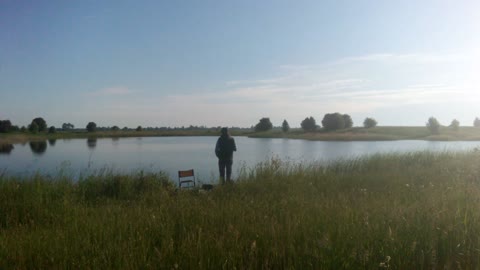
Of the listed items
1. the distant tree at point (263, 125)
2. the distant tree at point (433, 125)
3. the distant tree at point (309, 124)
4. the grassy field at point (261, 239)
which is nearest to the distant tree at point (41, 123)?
the distant tree at point (263, 125)

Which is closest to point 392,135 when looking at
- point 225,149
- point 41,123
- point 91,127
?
point 225,149

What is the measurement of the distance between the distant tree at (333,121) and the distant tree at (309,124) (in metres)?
4.15

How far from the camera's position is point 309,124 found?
112 m

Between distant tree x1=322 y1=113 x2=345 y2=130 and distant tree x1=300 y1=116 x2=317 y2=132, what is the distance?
163 inches

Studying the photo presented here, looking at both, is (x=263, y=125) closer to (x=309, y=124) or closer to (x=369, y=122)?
(x=309, y=124)

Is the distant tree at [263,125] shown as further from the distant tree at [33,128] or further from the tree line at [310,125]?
the distant tree at [33,128]

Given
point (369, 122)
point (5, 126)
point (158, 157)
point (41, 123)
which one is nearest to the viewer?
point (158, 157)

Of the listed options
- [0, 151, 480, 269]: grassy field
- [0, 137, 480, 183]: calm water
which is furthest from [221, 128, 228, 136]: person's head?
[0, 151, 480, 269]: grassy field

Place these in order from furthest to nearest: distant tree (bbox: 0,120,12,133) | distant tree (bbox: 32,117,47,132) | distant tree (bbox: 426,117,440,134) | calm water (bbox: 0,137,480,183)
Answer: distant tree (bbox: 32,117,47,132), distant tree (bbox: 426,117,440,134), distant tree (bbox: 0,120,12,133), calm water (bbox: 0,137,480,183)

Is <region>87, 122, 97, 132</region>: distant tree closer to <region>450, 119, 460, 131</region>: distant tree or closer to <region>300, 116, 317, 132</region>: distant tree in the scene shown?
<region>300, 116, 317, 132</region>: distant tree

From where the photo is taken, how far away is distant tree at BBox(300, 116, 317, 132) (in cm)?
11112

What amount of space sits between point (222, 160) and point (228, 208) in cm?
700

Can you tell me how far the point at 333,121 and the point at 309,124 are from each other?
9.24 meters

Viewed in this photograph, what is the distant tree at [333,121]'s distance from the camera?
105 metres
